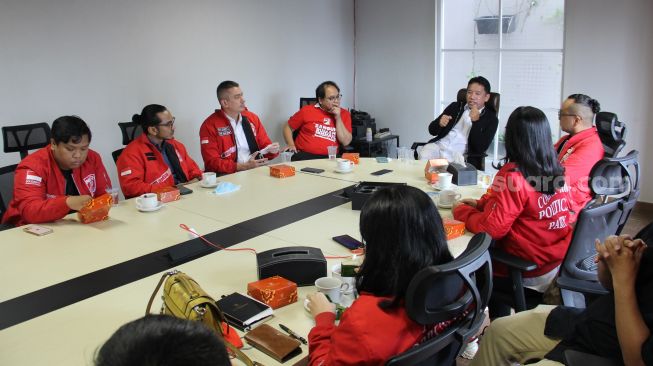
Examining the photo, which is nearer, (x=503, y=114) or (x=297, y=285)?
(x=297, y=285)

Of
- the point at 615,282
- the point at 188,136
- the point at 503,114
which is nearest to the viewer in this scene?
the point at 615,282

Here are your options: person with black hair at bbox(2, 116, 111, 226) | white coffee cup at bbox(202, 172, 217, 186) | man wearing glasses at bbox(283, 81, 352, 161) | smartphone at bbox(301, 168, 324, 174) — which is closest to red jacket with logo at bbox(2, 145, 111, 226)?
person with black hair at bbox(2, 116, 111, 226)

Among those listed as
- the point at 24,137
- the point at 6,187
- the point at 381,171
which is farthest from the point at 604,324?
the point at 24,137

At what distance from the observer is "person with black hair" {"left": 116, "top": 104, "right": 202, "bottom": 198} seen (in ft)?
10.8

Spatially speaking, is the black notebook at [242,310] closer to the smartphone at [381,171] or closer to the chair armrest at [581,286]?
the chair armrest at [581,286]

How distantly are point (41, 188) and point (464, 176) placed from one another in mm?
2248

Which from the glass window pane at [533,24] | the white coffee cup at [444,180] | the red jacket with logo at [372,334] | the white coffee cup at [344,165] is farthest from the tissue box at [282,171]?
the glass window pane at [533,24]

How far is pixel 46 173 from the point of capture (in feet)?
9.36

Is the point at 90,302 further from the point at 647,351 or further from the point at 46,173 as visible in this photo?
the point at 647,351

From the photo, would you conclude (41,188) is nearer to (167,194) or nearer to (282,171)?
(167,194)

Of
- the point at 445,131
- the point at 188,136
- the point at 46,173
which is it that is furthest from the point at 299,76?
the point at 46,173

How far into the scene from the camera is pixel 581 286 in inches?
75.0

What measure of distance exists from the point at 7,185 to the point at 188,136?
2254 millimetres

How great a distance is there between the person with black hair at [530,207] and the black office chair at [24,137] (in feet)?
10.1
